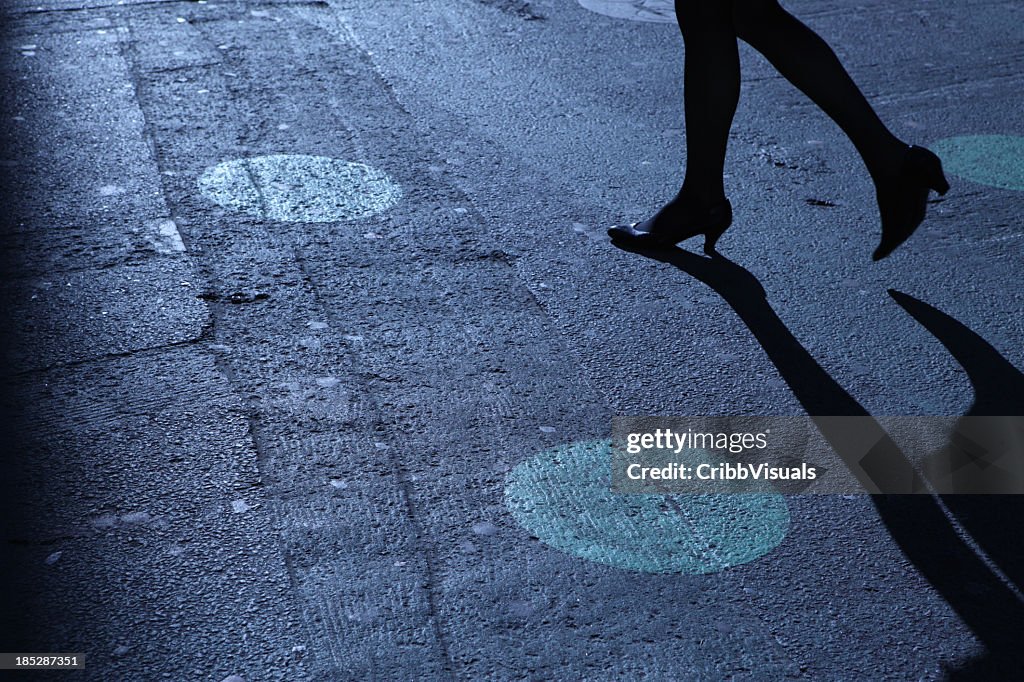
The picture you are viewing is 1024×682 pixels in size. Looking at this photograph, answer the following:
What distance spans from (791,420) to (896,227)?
3.47 feet

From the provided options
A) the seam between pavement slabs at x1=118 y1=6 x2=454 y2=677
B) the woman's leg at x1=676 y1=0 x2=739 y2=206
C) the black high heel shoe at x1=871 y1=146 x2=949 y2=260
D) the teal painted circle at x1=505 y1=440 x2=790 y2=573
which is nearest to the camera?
the seam between pavement slabs at x1=118 y1=6 x2=454 y2=677

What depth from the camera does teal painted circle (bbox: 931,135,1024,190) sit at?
16.1 ft

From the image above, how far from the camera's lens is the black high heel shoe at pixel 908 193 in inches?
150

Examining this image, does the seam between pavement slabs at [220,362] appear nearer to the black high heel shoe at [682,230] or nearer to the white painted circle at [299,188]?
the white painted circle at [299,188]

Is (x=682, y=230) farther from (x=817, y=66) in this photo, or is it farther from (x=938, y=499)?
(x=938, y=499)

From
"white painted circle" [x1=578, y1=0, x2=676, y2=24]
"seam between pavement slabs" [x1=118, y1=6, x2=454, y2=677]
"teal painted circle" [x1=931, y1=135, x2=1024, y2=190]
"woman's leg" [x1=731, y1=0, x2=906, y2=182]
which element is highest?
"woman's leg" [x1=731, y1=0, x2=906, y2=182]

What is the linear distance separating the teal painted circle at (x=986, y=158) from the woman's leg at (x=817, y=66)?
125 cm

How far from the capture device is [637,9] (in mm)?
7270

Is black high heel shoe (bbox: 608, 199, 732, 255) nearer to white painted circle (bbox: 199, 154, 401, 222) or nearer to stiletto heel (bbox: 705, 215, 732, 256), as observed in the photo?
stiletto heel (bbox: 705, 215, 732, 256)

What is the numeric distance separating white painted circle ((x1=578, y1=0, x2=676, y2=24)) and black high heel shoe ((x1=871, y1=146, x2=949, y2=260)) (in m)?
3.46

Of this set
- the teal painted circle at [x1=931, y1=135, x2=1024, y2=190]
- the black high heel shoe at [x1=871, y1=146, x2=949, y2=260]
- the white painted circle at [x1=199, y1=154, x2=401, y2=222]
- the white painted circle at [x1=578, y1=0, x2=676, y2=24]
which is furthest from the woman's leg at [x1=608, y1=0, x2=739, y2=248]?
the white painted circle at [x1=578, y1=0, x2=676, y2=24]

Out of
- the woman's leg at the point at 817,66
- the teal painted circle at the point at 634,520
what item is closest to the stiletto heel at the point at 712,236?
the woman's leg at the point at 817,66

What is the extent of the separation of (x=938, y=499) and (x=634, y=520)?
0.83m

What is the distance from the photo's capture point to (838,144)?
5262 millimetres
